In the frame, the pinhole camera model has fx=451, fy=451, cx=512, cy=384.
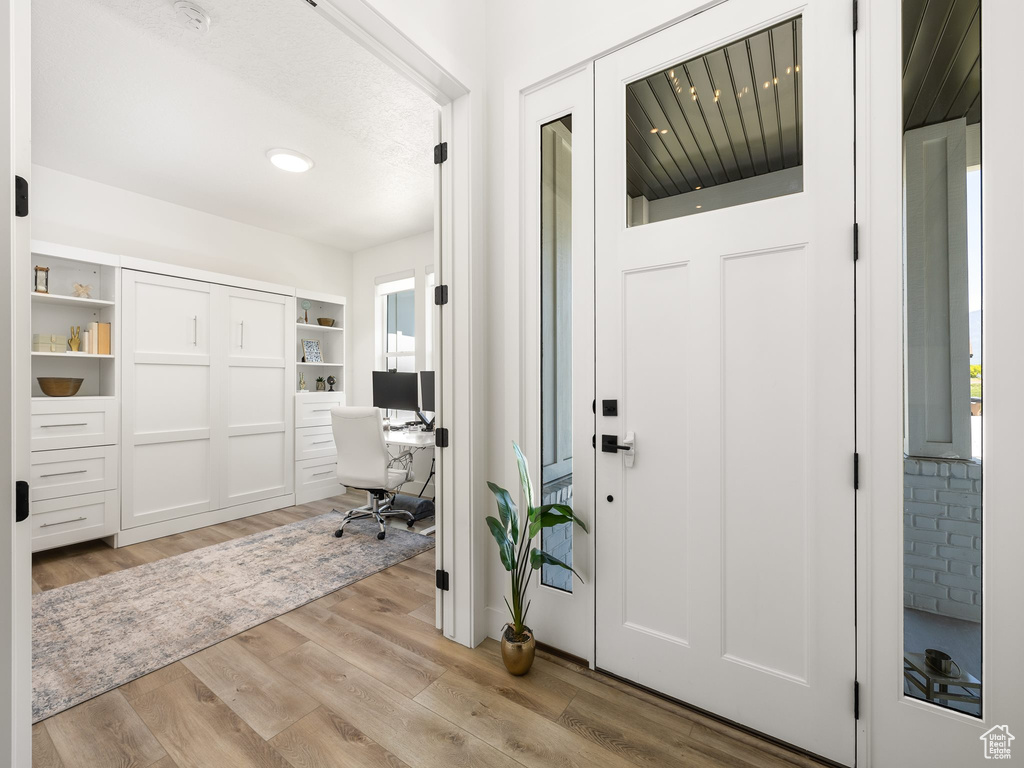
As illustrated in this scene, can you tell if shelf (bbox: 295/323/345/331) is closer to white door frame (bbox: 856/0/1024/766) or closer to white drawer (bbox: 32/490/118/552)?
white drawer (bbox: 32/490/118/552)

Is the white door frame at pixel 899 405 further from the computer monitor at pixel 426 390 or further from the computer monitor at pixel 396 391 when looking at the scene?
the computer monitor at pixel 396 391

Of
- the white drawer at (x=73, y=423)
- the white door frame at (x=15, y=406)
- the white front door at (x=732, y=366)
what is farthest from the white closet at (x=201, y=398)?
the white front door at (x=732, y=366)

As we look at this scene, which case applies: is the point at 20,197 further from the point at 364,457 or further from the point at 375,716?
the point at 364,457

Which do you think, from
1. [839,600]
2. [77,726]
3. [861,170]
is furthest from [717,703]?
[77,726]

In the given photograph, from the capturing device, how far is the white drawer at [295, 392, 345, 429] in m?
4.55

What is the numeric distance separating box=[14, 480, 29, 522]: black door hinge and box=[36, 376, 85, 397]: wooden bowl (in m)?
3.09

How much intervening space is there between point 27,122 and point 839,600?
2.39 m

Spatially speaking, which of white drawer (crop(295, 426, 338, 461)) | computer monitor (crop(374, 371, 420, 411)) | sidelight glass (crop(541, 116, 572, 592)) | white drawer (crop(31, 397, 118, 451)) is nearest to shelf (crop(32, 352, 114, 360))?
white drawer (crop(31, 397, 118, 451))

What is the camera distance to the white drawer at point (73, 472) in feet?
9.95

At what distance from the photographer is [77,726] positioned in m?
1.57

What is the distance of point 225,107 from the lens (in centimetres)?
266

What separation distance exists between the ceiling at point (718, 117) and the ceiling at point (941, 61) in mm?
263

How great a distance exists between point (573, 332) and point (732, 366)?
2.02 feet

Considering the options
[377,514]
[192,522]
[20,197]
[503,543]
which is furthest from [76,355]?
[503,543]
